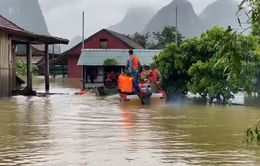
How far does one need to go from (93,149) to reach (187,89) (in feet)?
45.5

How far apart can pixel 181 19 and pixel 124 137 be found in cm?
14473

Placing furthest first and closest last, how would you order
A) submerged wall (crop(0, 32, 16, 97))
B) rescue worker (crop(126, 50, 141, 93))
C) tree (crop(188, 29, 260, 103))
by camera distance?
submerged wall (crop(0, 32, 16, 97)) → rescue worker (crop(126, 50, 141, 93)) → tree (crop(188, 29, 260, 103))

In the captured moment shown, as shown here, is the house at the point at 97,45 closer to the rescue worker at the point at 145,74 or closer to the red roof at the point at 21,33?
the red roof at the point at 21,33

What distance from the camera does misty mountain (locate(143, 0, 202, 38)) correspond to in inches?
5846

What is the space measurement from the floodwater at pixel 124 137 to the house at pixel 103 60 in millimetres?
17667

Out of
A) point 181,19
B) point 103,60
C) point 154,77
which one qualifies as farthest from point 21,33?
point 181,19

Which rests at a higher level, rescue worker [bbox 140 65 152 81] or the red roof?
the red roof

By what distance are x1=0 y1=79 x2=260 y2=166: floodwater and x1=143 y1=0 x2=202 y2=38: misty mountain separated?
5145 inches

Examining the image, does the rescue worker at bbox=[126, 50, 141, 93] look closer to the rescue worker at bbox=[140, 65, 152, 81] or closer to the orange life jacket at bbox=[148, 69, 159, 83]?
the rescue worker at bbox=[140, 65, 152, 81]

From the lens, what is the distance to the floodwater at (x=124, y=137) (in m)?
8.32

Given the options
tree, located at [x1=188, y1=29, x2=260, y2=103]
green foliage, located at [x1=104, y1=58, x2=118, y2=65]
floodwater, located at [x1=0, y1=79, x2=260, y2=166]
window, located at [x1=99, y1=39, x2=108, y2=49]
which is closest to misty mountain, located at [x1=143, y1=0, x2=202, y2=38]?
window, located at [x1=99, y1=39, x2=108, y2=49]

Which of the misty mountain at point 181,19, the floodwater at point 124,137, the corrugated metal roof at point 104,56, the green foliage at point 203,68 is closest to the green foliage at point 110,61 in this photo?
the corrugated metal roof at point 104,56

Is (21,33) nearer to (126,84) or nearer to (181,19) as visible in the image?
(126,84)

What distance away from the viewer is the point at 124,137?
1079cm
